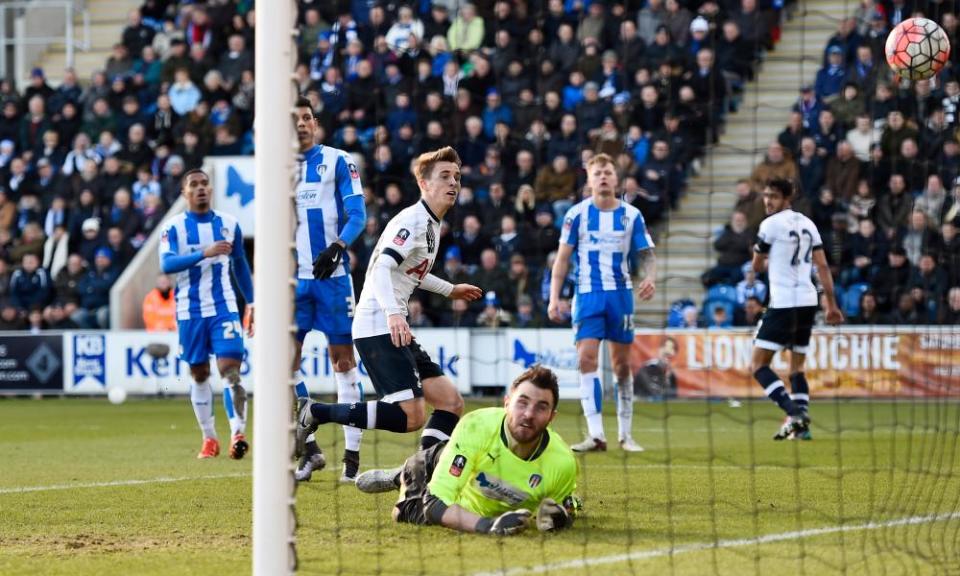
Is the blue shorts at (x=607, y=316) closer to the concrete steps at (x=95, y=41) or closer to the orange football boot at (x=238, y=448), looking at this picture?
the orange football boot at (x=238, y=448)

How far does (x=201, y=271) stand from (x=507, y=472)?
4.97 metres

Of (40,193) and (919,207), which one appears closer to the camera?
(919,207)

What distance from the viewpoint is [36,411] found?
57.1ft

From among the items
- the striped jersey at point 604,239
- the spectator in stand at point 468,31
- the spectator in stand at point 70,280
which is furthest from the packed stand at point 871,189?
the spectator in stand at point 70,280

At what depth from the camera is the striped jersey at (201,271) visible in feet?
35.9

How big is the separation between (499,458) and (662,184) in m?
11.4

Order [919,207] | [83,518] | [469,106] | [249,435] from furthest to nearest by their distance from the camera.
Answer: [469,106], [919,207], [249,435], [83,518]

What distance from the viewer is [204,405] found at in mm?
11242

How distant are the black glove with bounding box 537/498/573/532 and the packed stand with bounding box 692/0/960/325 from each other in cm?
976

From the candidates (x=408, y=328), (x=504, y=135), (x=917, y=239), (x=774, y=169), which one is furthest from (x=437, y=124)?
(x=408, y=328)

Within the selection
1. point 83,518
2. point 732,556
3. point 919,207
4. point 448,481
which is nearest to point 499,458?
point 448,481

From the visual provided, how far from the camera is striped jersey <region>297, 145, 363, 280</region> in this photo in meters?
9.30

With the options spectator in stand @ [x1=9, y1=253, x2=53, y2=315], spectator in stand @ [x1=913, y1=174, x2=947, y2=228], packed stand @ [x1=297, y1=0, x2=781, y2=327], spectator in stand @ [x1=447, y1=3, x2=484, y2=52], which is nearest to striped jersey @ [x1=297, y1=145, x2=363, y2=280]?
packed stand @ [x1=297, y1=0, x2=781, y2=327]

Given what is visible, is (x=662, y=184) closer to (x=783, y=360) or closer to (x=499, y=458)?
(x=783, y=360)
